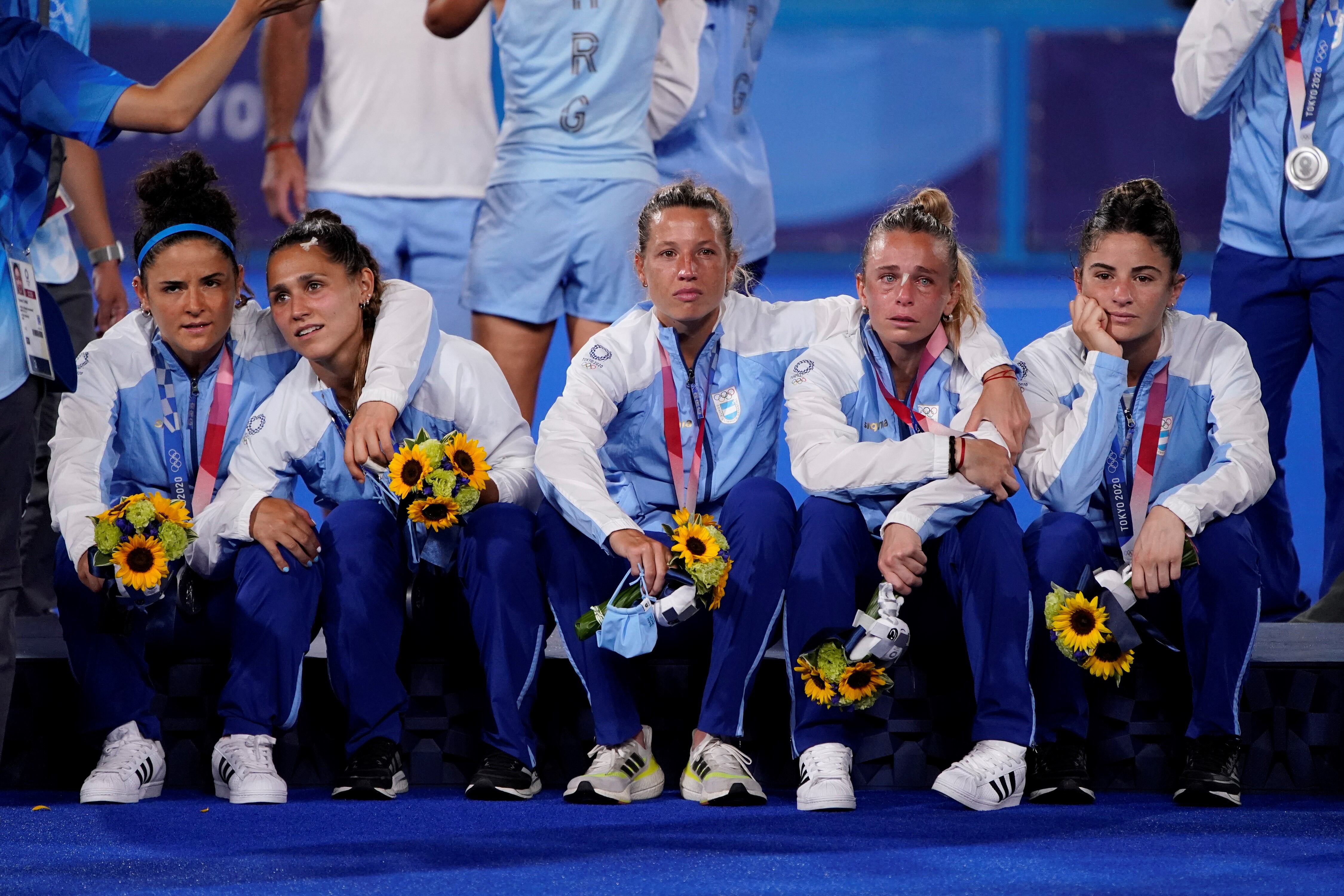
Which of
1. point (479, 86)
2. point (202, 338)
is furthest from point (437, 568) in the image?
point (479, 86)

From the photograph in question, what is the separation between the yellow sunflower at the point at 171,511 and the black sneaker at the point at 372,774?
664 millimetres

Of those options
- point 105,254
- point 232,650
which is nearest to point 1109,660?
point 232,650

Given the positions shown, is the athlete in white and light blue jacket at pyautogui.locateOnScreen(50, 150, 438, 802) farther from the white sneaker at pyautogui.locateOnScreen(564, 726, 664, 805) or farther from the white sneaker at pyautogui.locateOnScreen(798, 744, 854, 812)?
the white sneaker at pyautogui.locateOnScreen(798, 744, 854, 812)

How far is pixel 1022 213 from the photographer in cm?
750

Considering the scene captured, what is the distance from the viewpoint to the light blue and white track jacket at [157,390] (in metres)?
3.79

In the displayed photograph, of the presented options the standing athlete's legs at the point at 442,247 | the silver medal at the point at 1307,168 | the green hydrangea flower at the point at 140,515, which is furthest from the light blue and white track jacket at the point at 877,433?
the standing athlete's legs at the point at 442,247

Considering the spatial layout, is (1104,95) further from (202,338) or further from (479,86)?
(202,338)

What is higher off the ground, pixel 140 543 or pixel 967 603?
pixel 140 543

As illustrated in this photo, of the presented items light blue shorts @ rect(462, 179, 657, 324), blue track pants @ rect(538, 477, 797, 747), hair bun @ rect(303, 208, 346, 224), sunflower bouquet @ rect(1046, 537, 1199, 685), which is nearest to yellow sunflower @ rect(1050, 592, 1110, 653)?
sunflower bouquet @ rect(1046, 537, 1199, 685)

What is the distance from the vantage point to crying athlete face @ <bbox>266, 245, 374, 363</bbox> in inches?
150

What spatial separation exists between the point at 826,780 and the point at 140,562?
160 cm

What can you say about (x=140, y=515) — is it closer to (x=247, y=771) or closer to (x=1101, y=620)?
(x=247, y=771)

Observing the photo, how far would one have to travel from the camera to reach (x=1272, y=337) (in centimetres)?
429

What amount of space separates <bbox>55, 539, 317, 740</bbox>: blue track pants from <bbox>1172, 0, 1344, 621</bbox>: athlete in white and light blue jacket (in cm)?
261
